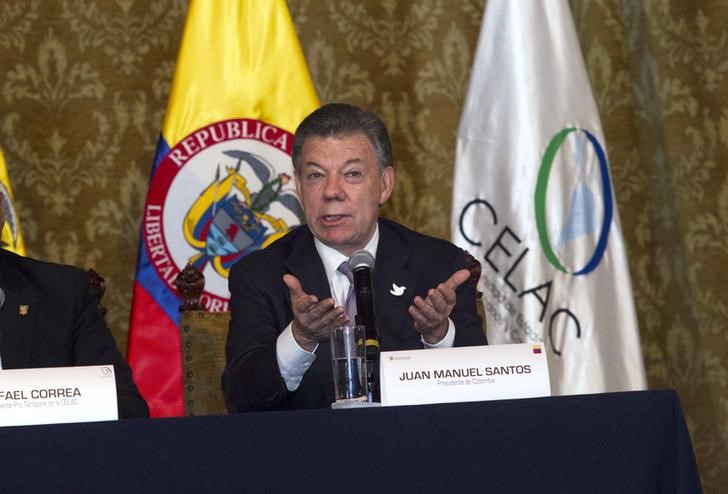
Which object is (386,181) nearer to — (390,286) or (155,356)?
(390,286)

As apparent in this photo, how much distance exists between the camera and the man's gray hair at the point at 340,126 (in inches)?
113

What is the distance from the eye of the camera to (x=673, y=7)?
492 centimetres

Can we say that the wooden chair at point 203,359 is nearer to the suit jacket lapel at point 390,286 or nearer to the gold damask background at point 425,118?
the suit jacket lapel at point 390,286

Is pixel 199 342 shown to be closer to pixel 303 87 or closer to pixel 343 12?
pixel 303 87

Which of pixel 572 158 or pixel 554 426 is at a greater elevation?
pixel 572 158

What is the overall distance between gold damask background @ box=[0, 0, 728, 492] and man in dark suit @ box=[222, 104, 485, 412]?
1819mm

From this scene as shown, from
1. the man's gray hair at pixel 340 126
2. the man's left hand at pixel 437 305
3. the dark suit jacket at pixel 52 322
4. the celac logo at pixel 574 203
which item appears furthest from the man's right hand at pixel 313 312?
the celac logo at pixel 574 203

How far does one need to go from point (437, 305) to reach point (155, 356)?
205cm

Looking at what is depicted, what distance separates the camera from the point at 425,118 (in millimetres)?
4809

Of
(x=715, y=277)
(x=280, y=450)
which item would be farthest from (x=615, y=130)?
(x=280, y=450)

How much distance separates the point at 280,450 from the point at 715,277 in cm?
352

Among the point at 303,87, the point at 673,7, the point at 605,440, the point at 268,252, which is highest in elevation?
the point at 673,7

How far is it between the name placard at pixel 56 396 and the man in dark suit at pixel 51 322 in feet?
2.35

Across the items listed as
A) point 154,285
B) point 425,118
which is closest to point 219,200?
point 154,285
